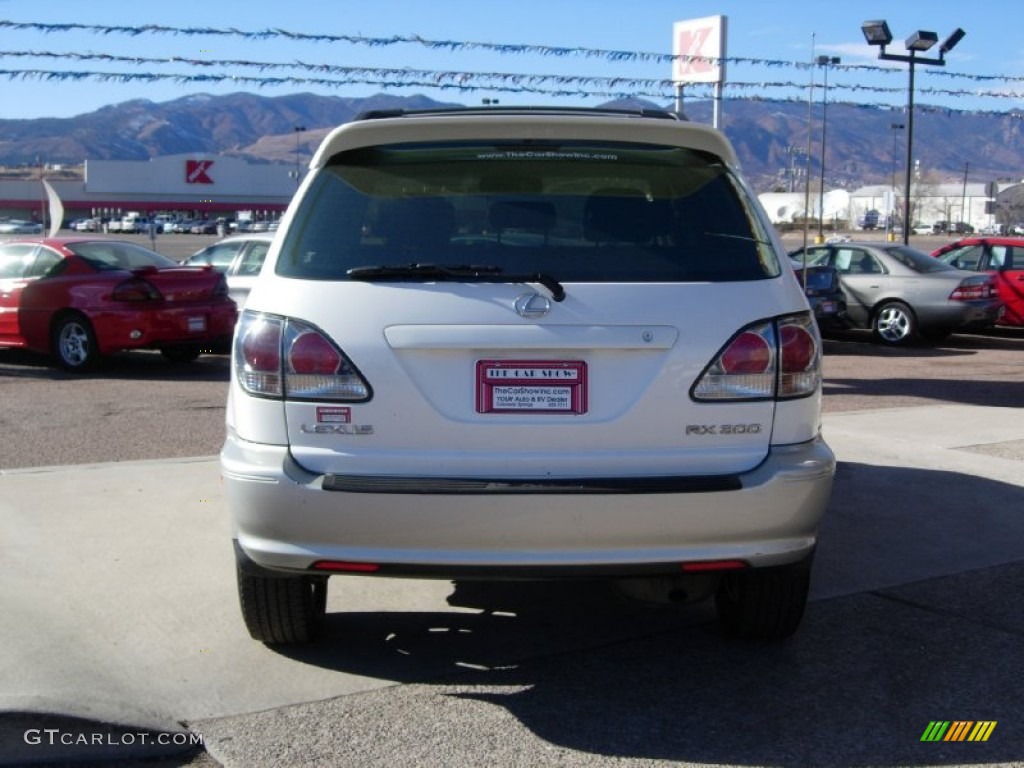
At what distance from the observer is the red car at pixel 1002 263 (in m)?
18.7

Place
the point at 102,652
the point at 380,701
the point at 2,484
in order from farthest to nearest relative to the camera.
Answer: the point at 2,484
the point at 102,652
the point at 380,701

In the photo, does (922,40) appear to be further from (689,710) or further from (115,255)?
(689,710)

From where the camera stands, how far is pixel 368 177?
442cm

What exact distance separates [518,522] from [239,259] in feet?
42.8

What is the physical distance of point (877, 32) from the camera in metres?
22.3

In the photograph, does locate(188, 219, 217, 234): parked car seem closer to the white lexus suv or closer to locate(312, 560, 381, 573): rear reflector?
the white lexus suv

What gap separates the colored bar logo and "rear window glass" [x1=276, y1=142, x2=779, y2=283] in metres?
1.57

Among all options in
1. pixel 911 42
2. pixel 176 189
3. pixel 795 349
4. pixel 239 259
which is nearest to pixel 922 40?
pixel 911 42

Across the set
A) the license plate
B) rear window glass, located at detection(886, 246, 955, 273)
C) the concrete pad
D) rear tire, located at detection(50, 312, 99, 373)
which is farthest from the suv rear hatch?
rear window glass, located at detection(886, 246, 955, 273)

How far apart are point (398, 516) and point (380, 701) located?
752 mm

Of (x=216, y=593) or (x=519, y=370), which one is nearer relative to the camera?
(x=519, y=370)

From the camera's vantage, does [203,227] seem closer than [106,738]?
No

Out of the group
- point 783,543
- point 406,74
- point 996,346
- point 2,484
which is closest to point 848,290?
point 996,346

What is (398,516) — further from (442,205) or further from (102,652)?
(102,652)
